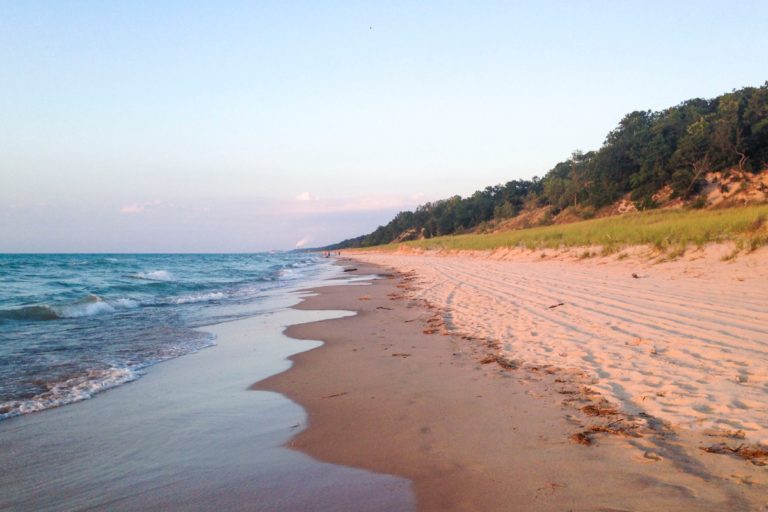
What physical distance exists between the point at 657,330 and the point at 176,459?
4952mm

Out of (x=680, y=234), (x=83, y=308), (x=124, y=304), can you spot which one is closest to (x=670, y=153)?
(x=680, y=234)

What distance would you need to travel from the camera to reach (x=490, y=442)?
2.64 m

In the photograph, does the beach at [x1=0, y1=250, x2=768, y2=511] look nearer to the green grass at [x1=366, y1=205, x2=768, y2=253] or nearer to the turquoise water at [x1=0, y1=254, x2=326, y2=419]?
the turquoise water at [x1=0, y1=254, x2=326, y2=419]

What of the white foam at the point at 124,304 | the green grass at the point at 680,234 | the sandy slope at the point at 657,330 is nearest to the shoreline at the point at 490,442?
the sandy slope at the point at 657,330

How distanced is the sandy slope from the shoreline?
0.35 meters

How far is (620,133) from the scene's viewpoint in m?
38.9

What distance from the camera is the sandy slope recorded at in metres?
2.91

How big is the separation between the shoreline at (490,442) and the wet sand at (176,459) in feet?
0.72

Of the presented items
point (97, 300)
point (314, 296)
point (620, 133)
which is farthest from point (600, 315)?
point (620, 133)

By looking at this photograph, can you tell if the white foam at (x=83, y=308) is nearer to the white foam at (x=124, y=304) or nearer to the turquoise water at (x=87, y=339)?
the turquoise water at (x=87, y=339)

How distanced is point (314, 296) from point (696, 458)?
Answer: 10856 millimetres

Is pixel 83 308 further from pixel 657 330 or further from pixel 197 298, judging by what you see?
pixel 657 330

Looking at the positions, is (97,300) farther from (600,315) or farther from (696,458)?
(696,458)

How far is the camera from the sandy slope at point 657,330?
9.54 ft
